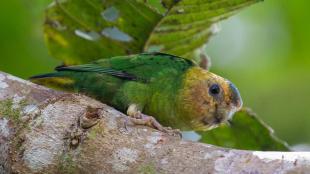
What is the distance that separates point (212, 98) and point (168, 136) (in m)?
0.91

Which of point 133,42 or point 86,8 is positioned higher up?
point 86,8

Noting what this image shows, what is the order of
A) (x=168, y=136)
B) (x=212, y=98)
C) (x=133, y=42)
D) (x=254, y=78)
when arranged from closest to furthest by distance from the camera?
(x=168, y=136) → (x=212, y=98) → (x=133, y=42) → (x=254, y=78)

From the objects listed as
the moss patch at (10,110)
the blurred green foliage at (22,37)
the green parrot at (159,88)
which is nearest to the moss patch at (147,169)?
the moss patch at (10,110)

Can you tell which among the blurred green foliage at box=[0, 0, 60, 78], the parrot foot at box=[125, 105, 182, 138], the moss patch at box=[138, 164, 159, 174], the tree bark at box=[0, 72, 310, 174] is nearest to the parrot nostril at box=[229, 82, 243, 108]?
the parrot foot at box=[125, 105, 182, 138]

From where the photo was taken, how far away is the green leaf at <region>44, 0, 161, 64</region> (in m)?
3.65

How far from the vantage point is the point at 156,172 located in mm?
2484

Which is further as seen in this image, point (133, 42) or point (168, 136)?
point (133, 42)

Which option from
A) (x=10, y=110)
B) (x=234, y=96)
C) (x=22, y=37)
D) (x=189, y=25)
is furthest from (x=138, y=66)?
(x=22, y=37)

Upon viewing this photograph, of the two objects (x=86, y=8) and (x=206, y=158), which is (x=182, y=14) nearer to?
(x=86, y=8)

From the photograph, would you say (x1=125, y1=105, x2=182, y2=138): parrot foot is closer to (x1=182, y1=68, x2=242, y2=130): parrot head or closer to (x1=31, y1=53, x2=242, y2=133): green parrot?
(x1=31, y1=53, x2=242, y2=133): green parrot

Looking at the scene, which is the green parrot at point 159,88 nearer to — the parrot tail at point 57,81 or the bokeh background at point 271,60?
the parrot tail at point 57,81

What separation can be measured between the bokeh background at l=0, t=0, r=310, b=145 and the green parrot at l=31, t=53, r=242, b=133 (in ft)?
4.95

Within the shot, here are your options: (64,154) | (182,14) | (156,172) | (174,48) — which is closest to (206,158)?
(156,172)

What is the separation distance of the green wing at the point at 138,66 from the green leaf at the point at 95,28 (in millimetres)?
178
